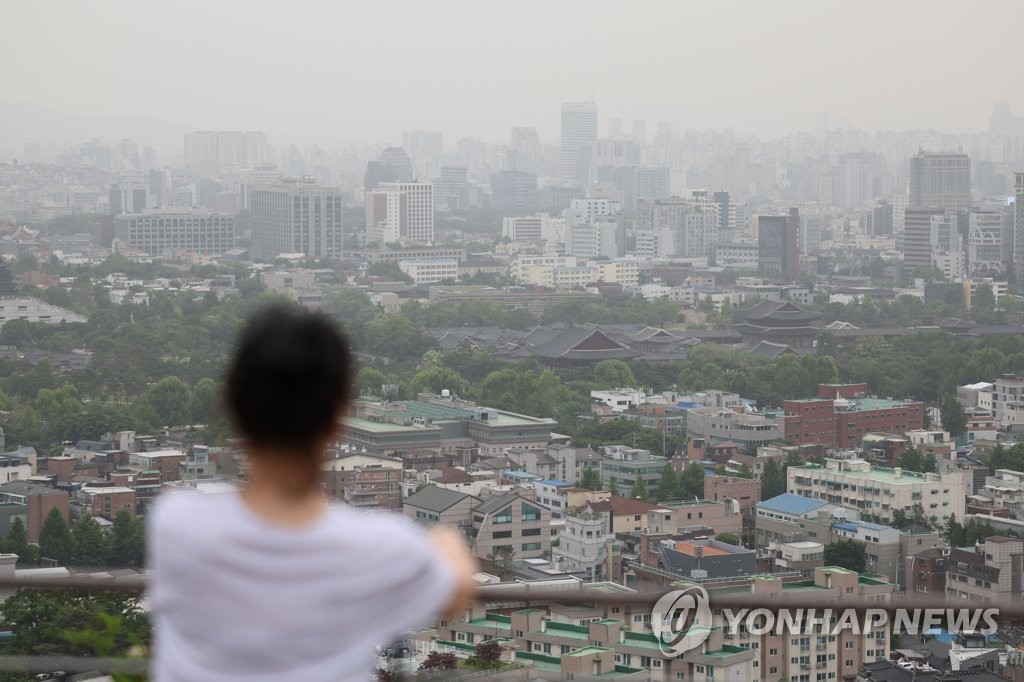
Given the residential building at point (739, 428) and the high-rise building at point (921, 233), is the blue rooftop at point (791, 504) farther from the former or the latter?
the high-rise building at point (921, 233)

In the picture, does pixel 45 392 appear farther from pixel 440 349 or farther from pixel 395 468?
pixel 440 349

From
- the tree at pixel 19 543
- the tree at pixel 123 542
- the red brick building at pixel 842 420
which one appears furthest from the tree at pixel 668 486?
the tree at pixel 19 543

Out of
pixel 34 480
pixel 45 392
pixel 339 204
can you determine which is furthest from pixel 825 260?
pixel 34 480

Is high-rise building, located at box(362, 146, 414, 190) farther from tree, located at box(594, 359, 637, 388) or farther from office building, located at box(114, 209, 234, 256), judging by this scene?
tree, located at box(594, 359, 637, 388)

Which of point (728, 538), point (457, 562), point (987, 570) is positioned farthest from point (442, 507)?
point (457, 562)

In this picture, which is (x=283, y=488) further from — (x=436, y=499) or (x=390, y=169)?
(x=390, y=169)
